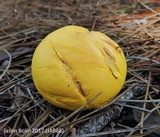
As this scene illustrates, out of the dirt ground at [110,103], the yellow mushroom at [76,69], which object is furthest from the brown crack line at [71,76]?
the dirt ground at [110,103]

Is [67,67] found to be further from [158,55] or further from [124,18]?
[124,18]

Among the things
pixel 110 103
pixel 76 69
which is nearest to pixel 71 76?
pixel 76 69

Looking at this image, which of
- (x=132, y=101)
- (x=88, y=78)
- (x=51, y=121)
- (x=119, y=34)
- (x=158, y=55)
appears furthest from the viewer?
(x=119, y=34)

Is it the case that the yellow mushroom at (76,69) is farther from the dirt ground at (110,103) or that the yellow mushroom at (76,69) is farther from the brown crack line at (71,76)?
→ the dirt ground at (110,103)

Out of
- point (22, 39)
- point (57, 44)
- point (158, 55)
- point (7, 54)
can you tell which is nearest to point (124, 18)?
point (158, 55)

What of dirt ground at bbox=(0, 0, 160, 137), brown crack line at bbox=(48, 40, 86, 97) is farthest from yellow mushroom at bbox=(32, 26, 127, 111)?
dirt ground at bbox=(0, 0, 160, 137)
